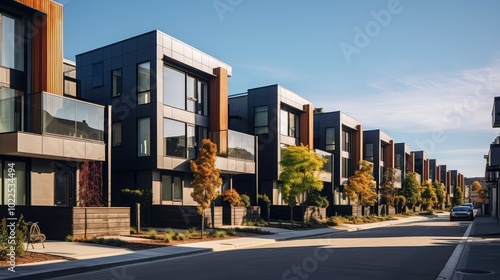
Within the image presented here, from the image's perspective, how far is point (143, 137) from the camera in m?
28.3

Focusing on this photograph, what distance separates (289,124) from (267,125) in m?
3.53

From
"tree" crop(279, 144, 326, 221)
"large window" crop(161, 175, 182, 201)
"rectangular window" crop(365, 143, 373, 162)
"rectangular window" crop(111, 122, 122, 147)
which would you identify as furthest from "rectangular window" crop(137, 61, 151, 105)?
"rectangular window" crop(365, 143, 373, 162)

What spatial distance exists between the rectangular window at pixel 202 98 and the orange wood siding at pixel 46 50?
10.8 m

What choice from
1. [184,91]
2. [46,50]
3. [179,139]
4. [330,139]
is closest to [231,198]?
[179,139]

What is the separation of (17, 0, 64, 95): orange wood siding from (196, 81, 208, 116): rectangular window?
10.8 m

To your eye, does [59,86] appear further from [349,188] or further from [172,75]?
[349,188]

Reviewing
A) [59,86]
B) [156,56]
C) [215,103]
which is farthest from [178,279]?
[215,103]

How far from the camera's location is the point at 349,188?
4444 centimetres

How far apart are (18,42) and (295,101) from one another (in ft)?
80.7

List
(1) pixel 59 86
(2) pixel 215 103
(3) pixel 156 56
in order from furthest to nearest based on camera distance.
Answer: (2) pixel 215 103 < (3) pixel 156 56 < (1) pixel 59 86

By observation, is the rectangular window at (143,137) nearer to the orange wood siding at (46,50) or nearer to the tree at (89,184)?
the tree at (89,184)

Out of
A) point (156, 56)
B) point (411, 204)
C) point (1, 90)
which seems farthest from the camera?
point (411, 204)

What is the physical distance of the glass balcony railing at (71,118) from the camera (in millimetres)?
20172

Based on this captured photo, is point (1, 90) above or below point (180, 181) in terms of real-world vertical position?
above
